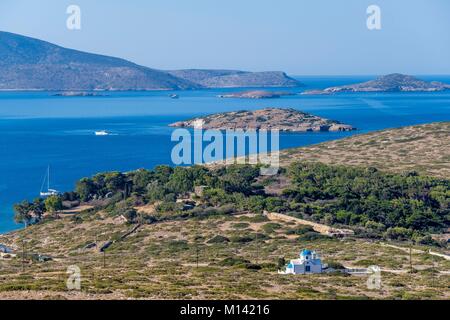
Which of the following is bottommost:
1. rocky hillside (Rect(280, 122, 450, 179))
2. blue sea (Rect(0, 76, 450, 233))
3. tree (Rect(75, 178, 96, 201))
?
blue sea (Rect(0, 76, 450, 233))

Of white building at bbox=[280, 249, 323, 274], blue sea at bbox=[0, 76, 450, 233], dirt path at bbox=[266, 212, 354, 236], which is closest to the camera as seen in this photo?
white building at bbox=[280, 249, 323, 274]

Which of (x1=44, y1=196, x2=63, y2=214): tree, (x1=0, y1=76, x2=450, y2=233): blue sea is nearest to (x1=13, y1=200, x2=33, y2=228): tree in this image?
(x1=44, y1=196, x2=63, y2=214): tree

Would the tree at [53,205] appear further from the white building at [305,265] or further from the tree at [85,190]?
the white building at [305,265]

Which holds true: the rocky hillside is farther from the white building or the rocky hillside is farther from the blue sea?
the white building

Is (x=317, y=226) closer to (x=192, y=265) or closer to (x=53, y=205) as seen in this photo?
(x=192, y=265)
